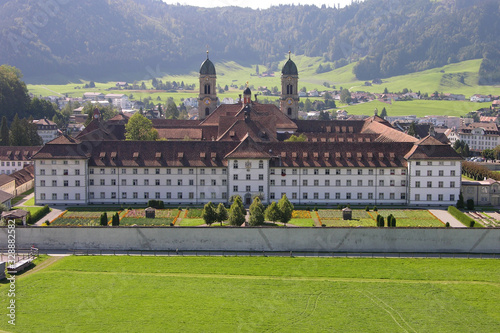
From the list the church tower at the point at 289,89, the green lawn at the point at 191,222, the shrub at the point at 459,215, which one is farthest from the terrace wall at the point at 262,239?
the church tower at the point at 289,89

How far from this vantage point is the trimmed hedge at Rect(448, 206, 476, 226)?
245 feet

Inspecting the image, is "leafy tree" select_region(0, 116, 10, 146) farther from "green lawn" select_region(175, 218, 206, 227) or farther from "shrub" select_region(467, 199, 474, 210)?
"shrub" select_region(467, 199, 474, 210)

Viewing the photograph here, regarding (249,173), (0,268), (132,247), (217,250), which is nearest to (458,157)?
(249,173)

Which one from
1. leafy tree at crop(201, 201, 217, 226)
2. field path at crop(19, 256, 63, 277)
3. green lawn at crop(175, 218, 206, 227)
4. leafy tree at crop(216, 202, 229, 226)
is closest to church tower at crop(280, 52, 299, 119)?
green lawn at crop(175, 218, 206, 227)

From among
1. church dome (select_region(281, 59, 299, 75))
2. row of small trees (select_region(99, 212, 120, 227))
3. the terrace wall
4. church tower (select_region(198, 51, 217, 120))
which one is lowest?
the terrace wall

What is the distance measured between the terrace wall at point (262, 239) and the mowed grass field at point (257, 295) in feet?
10.5

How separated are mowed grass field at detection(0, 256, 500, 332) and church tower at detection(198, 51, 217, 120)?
87.4 metres

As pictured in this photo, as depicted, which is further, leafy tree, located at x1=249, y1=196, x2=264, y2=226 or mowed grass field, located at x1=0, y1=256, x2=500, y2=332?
leafy tree, located at x1=249, y1=196, x2=264, y2=226

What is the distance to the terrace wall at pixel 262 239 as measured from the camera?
67.5m

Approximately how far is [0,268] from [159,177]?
34689 mm

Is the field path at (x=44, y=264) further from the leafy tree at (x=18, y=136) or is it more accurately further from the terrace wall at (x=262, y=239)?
the leafy tree at (x=18, y=136)

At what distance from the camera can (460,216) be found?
79.2 m

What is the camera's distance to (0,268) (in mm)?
56906

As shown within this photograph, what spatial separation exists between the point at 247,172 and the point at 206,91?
65636 mm
